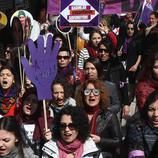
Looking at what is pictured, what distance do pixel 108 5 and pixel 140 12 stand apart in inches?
24.0

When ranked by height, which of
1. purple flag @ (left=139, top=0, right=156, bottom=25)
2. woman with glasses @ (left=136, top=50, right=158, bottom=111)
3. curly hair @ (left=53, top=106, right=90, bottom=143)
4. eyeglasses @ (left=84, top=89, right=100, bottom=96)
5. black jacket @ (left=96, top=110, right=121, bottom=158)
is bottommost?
black jacket @ (left=96, top=110, right=121, bottom=158)

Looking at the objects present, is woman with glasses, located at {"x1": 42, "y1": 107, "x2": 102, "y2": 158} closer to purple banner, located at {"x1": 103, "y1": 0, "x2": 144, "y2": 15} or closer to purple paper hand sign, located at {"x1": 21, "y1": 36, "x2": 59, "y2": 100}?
purple paper hand sign, located at {"x1": 21, "y1": 36, "x2": 59, "y2": 100}

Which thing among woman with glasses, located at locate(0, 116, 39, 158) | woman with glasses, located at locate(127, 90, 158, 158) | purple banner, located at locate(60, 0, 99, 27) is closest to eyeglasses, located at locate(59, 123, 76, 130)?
woman with glasses, located at locate(0, 116, 39, 158)

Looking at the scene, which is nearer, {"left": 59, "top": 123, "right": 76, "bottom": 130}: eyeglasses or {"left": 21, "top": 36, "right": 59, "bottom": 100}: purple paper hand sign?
{"left": 59, "top": 123, "right": 76, "bottom": 130}: eyeglasses

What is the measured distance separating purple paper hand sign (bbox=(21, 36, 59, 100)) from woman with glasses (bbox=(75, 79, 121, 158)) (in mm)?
298

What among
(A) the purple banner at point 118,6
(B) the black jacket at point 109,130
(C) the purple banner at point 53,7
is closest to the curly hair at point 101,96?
(B) the black jacket at point 109,130

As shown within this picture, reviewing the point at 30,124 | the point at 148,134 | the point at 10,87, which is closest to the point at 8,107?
the point at 10,87

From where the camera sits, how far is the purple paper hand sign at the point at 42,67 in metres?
5.05

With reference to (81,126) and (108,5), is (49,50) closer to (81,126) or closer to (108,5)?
(81,126)

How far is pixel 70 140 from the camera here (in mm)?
4281

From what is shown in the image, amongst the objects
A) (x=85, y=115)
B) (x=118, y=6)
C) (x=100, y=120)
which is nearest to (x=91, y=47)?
(x=118, y=6)

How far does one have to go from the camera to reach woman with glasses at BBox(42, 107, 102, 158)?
429cm

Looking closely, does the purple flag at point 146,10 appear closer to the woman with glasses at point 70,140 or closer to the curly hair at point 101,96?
the curly hair at point 101,96

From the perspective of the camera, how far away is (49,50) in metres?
5.11
